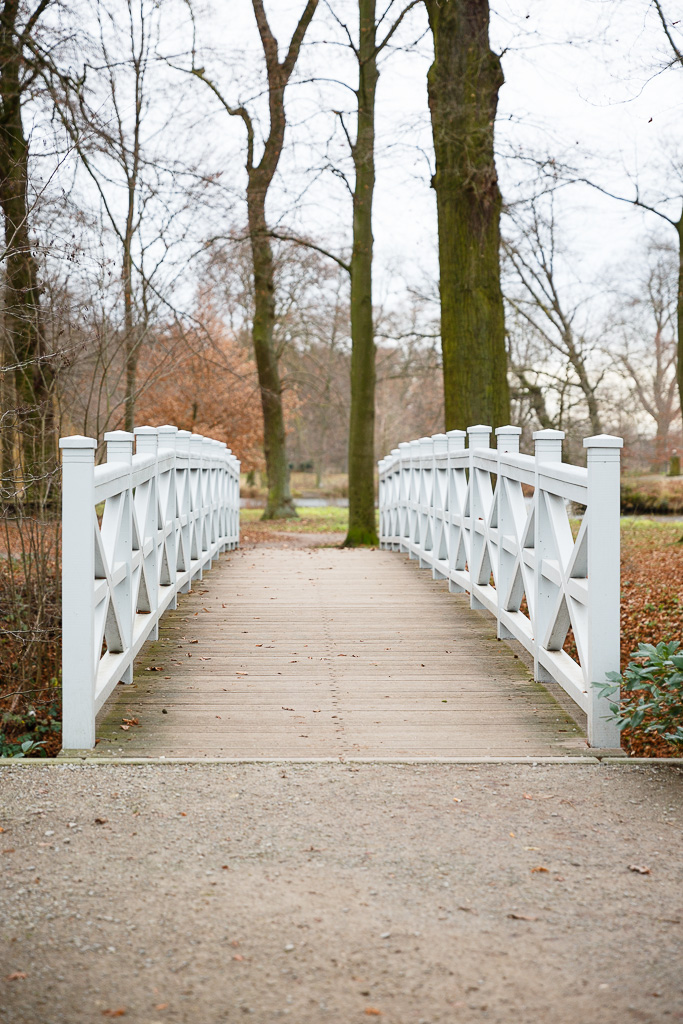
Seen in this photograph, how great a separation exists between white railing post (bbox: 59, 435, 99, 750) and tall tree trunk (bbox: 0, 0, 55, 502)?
1350 mm

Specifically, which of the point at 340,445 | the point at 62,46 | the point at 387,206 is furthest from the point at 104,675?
the point at 340,445

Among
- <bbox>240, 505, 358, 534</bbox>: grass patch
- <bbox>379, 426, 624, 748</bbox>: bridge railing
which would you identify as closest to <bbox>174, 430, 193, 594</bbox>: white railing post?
<bbox>379, 426, 624, 748</bbox>: bridge railing

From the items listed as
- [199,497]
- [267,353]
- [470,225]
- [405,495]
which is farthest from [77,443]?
[267,353]

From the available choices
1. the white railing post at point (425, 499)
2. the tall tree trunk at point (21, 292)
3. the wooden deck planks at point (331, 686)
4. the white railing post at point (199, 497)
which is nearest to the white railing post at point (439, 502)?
the white railing post at point (425, 499)

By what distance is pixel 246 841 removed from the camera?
3.48 m

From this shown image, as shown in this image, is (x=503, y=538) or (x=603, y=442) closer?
(x=603, y=442)

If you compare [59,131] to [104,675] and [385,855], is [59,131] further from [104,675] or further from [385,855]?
[385,855]

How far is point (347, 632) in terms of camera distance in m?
6.93

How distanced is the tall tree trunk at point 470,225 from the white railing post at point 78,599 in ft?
22.1

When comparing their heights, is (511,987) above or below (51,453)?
below

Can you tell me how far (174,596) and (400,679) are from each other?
2.45m

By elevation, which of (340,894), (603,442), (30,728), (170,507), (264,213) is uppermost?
(264,213)

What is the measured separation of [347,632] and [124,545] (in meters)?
1.97

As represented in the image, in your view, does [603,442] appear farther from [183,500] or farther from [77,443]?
[183,500]
